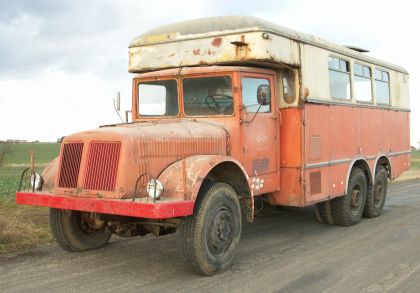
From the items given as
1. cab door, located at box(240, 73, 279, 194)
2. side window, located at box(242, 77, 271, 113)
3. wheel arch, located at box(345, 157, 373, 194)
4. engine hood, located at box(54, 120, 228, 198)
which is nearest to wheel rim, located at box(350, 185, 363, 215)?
wheel arch, located at box(345, 157, 373, 194)

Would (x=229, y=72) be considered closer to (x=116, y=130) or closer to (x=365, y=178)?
(x=116, y=130)

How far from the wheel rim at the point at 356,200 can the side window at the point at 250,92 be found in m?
3.43

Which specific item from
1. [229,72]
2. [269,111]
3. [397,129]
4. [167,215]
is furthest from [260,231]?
[397,129]

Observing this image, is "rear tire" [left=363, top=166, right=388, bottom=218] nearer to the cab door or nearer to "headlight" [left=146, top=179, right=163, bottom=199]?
the cab door

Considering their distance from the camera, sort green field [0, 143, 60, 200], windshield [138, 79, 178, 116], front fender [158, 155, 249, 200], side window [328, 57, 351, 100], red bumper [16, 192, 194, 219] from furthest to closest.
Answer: green field [0, 143, 60, 200], side window [328, 57, 351, 100], windshield [138, 79, 178, 116], front fender [158, 155, 249, 200], red bumper [16, 192, 194, 219]

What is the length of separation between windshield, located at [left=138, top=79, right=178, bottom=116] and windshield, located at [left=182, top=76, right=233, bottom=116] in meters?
0.20

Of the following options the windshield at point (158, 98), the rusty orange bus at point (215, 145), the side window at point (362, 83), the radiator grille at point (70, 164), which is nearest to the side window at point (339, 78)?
the rusty orange bus at point (215, 145)

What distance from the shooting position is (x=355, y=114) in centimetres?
965

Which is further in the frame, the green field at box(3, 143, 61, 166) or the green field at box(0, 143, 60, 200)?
the green field at box(3, 143, 61, 166)

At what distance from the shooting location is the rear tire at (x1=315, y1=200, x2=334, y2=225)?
9.48 meters

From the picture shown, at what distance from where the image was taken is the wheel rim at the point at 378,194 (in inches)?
421

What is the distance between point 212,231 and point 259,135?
73.8 inches

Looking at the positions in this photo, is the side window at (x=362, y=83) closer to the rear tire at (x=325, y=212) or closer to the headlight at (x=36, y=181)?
the rear tire at (x=325, y=212)

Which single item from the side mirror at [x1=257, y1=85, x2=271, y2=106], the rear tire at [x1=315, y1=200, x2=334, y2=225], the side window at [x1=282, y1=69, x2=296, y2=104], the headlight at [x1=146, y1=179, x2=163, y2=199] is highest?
the side window at [x1=282, y1=69, x2=296, y2=104]
